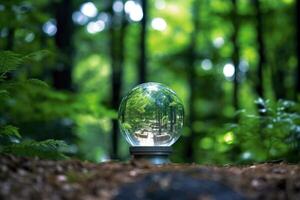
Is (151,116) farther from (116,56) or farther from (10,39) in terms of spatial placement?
(116,56)

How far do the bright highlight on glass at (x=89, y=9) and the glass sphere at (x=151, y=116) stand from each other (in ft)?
34.2

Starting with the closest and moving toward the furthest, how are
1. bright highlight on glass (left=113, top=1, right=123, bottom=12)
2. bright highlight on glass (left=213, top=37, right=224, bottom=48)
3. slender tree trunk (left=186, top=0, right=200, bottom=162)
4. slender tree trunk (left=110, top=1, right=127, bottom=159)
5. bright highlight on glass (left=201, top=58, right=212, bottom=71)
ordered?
slender tree trunk (left=110, top=1, right=127, bottom=159), slender tree trunk (left=186, top=0, right=200, bottom=162), bright highlight on glass (left=113, top=1, right=123, bottom=12), bright highlight on glass (left=213, top=37, right=224, bottom=48), bright highlight on glass (left=201, top=58, right=212, bottom=71)

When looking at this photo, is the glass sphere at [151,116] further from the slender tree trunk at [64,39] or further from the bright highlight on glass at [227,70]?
the bright highlight on glass at [227,70]

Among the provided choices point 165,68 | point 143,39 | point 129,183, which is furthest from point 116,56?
point 129,183

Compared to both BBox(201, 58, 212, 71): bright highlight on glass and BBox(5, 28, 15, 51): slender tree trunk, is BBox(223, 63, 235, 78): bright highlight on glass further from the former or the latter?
BBox(5, 28, 15, 51): slender tree trunk

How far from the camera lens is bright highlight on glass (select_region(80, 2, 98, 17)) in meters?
14.9

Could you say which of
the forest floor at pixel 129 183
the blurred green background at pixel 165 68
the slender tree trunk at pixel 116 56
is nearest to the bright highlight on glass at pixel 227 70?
the blurred green background at pixel 165 68

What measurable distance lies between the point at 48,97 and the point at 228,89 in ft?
36.1

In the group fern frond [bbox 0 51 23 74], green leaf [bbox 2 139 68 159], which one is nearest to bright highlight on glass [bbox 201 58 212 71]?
fern frond [bbox 0 51 23 74]

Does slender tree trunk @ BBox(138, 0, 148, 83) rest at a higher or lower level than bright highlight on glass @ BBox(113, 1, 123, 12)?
lower

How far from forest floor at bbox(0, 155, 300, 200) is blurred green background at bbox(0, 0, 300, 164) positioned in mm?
1277

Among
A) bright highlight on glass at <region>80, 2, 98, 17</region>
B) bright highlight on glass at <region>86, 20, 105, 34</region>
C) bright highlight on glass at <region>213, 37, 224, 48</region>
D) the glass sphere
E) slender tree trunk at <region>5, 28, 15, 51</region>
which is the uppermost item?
bright highlight on glass at <region>80, 2, 98, 17</region>

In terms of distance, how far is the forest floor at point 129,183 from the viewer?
2.83 metres

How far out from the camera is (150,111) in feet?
16.0
